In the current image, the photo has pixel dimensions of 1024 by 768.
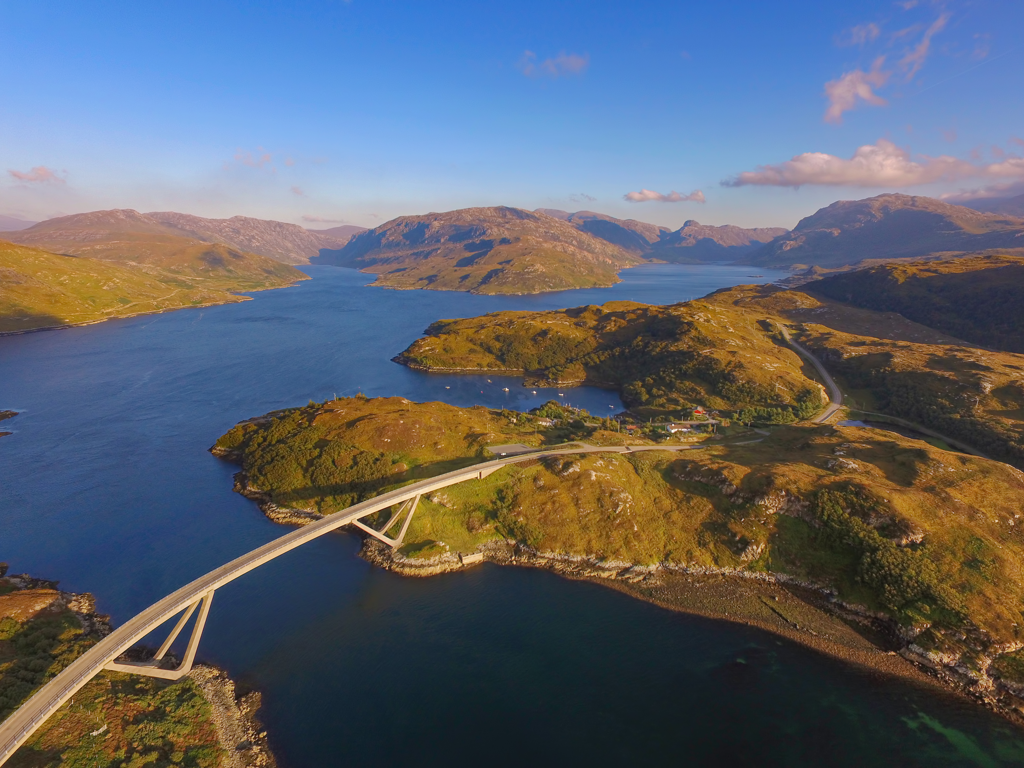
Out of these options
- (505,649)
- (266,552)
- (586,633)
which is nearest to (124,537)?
(266,552)

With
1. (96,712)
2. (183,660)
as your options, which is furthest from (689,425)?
(96,712)

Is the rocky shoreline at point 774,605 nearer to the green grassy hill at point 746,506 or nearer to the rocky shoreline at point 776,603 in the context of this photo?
the rocky shoreline at point 776,603

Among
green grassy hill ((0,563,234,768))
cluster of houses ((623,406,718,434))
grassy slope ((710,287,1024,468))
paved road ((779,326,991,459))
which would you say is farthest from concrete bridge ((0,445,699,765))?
grassy slope ((710,287,1024,468))

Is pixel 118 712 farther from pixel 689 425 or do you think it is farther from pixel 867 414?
pixel 867 414

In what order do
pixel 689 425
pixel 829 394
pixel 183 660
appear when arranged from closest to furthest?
pixel 183 660
pixel 689 425
pixel 829 394

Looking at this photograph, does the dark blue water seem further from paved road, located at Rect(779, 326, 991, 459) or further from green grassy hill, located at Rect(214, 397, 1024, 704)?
paved road, located at Rect(779, 326, 991, 459)

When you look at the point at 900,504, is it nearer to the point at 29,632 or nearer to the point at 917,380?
the point at 917,380

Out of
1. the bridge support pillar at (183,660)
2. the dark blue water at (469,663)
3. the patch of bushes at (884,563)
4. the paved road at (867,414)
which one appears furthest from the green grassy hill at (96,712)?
the paved road at (867,414)
